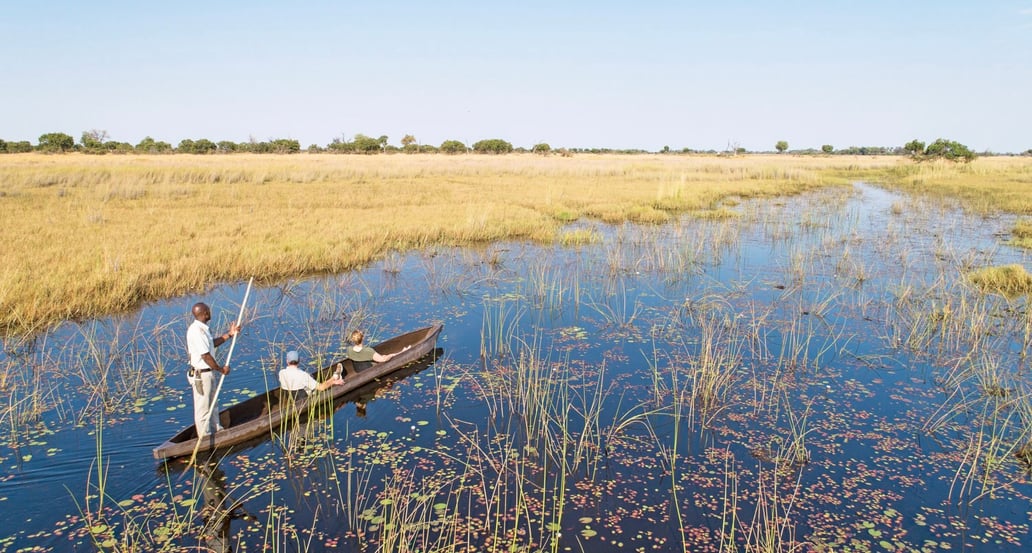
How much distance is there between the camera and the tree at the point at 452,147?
8962cm

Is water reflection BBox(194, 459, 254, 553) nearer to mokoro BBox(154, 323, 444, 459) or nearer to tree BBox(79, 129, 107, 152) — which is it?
mokoro BBox(154, 323, 444, 459)

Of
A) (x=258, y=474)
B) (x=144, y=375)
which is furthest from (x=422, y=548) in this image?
(x=144, y=375)

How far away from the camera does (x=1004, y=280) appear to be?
13062mm

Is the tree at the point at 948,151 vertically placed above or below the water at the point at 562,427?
above

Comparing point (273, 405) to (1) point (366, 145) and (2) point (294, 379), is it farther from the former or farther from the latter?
(1) point (366, 145)

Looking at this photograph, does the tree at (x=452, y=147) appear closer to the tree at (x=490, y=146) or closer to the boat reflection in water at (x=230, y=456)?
the tree at (x=490, y=146)

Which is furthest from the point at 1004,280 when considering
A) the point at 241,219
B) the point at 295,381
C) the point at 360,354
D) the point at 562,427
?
the point at 241,219

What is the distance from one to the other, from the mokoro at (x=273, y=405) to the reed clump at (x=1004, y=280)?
37.9 feet

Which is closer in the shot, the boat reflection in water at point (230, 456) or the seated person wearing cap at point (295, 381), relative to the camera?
the boat reflection in water at point (230, 456)

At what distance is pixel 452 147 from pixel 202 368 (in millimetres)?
85792

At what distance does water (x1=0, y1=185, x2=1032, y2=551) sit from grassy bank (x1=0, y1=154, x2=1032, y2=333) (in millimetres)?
1080

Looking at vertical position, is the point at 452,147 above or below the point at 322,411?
above

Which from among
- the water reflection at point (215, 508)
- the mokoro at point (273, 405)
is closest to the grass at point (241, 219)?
the mokoro at point (273, 405)

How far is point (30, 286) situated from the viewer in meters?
11.1
